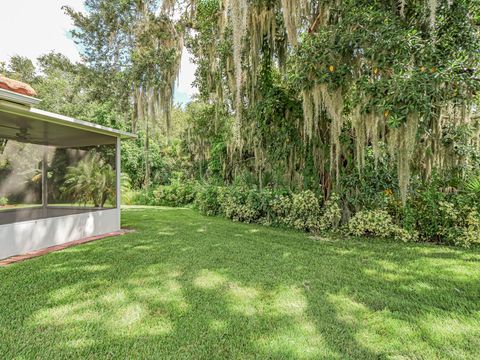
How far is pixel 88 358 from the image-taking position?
1495 mm

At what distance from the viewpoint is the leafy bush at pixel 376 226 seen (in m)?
4.20

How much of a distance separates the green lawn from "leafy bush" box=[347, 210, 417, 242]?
499 mm

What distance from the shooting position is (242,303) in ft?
7.05

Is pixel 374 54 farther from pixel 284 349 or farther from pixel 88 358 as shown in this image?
pixel 88 358

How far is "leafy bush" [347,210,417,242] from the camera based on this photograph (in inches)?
165

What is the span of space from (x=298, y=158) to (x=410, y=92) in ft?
8.32

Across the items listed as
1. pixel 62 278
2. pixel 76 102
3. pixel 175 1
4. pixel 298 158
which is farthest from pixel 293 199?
pixel 76 102

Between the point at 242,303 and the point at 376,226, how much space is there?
318 cm

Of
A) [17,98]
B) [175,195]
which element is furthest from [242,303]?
[175,195]

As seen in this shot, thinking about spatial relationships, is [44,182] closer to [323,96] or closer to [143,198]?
[143,198]

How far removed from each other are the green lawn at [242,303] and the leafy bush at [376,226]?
50cm

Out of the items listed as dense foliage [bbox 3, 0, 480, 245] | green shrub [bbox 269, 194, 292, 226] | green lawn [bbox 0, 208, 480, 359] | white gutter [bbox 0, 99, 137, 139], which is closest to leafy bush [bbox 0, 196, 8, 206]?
white gutter [bbox 0, 99, 137, 139]

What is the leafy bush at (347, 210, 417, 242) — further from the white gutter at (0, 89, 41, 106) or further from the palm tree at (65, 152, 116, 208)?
the white gutter at (0, 89, 41, 106)

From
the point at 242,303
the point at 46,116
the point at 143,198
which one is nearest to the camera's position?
the point at 242,303
